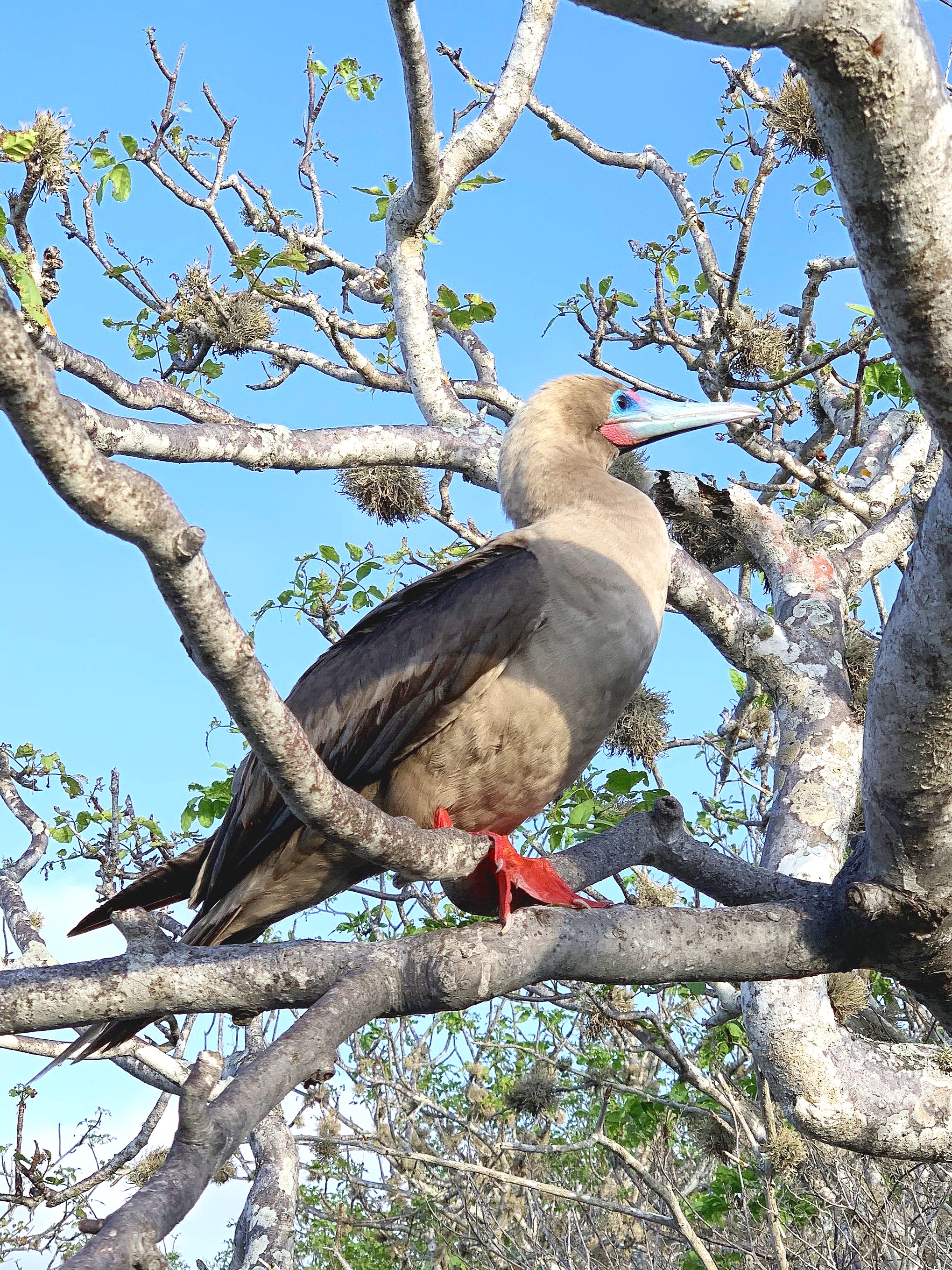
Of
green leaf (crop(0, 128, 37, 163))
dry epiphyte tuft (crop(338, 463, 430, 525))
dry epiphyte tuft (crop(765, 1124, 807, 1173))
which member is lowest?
dry epiphyte tuft (crop(765, 1124, 807, 1173))

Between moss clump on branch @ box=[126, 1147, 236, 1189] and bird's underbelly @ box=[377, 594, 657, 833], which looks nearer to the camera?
bird's underbelly @ box=[377, 594, 657, 833]

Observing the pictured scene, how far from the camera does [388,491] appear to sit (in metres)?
7.48

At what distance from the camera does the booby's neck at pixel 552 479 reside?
4547 millimetres

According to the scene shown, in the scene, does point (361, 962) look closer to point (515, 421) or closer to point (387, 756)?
point (387, 756)

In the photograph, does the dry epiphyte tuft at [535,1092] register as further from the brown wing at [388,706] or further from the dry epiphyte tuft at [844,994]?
the brown wing at [388,706]

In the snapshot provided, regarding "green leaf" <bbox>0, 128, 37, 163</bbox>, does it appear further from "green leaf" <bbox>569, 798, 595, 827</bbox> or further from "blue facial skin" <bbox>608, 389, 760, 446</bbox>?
"green leaf" <bbox>569, 798, 595, 827</bbox>

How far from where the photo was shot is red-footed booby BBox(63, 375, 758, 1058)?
3.79 meters

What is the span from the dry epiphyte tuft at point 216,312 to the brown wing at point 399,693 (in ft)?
10.8

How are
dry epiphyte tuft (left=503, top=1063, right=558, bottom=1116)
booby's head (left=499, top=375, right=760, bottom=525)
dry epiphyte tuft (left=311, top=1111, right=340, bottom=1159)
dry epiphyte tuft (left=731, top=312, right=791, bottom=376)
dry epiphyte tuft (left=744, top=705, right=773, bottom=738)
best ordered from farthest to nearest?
dry epiphyte tuft (left=311, top=1111, right=340, bottom=1159)
dry epiphyte tuft (left=744, top=705, right=773, bottom=738)
dry epiphyte tuft (left=503, top=1063, right=558, bottom=1116)
dry epiphyte tuft (left=731, top=312, right=791, bottom=376)
booby's head (left=499, top=375, right=760, bottom=525)

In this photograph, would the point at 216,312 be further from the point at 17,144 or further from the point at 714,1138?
the point at 714,1138

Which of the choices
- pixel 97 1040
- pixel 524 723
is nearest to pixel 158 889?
pixel 97 1040

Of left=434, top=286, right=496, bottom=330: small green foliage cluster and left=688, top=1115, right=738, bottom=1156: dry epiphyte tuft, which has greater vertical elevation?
left=434, top=286, right=496, bottom=330: small green foliage cluster

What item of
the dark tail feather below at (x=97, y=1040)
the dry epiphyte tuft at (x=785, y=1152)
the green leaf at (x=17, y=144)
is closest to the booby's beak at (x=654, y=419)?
the green leaf at (x=17, y=144)

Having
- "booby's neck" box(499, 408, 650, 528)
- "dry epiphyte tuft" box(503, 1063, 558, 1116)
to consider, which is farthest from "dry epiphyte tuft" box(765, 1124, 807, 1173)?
"booby's neck" box(499, 408, 650, 528)
